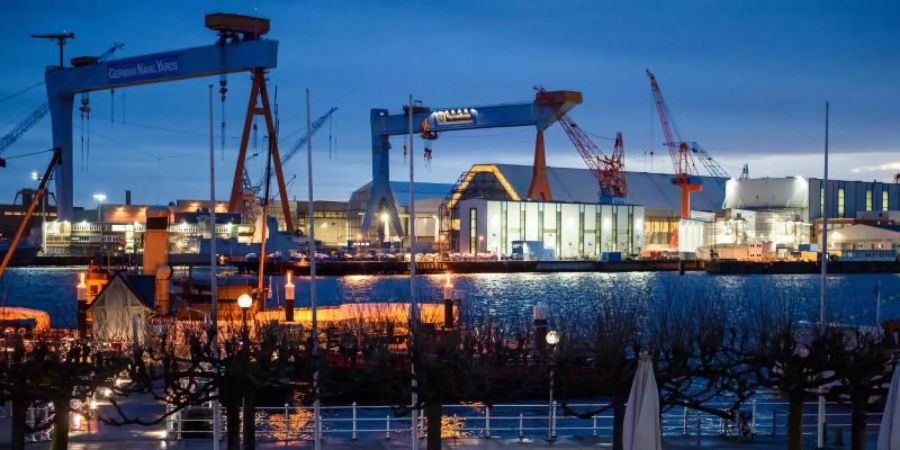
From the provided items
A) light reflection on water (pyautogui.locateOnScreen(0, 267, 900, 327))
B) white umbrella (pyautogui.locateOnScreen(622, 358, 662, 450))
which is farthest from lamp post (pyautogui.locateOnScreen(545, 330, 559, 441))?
light reflection on water (pyautogui.locateOnScreen(0, 267, 900, 327))

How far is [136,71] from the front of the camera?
2264 inches

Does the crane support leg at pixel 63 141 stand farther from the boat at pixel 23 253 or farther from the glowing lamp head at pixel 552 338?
the glowing lamp head at pixel 552 338

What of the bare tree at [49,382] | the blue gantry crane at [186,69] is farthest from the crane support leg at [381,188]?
the bare tree at [49,382]

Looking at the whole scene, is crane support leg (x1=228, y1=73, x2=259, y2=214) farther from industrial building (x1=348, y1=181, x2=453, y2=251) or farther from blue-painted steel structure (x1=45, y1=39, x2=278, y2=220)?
industrial building (x1=348, y1=181, x2=453, y2=251)

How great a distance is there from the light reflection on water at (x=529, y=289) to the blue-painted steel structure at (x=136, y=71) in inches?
316

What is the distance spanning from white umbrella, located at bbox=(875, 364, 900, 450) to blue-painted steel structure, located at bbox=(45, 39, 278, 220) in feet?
143

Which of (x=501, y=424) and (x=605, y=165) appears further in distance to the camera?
(x=605, y=165)

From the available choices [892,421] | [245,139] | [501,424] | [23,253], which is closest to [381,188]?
[245,139]

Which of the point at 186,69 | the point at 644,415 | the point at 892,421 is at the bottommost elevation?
the point at 892,421

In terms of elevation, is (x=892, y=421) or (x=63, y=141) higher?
(x=63, y=141)

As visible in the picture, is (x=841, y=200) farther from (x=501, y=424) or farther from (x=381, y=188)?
(x=501, y=424)

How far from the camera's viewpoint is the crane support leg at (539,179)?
72938 millimetres

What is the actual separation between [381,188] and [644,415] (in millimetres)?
67635

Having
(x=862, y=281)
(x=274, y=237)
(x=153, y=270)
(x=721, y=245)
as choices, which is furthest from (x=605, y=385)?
(x=721, y=245)
